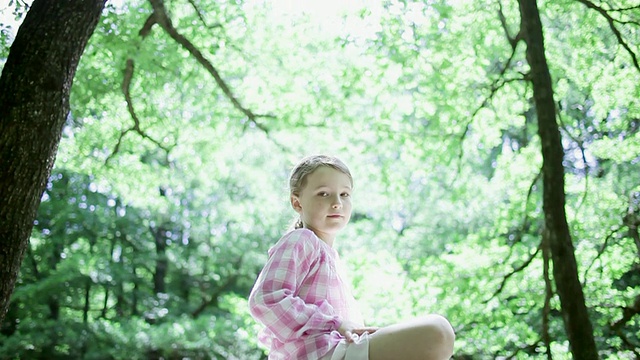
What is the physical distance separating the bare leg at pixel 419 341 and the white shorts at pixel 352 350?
3 centimetres

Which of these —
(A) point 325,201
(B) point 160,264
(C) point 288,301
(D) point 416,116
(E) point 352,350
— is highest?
(B) point 160,264

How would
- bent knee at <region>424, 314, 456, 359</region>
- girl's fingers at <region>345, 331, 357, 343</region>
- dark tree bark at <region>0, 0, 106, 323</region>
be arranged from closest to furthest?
bent knee at <region>424, 314, 456, 359</region>, girl's fingers at <region>345, 331, 357, 343</region>, dark tree bark at <region>0, 0, 106, 323</region>

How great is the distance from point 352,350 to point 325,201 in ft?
1.55

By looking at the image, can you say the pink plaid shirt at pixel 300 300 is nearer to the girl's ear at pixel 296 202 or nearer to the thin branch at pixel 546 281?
the girl's ear at pixel 296 202

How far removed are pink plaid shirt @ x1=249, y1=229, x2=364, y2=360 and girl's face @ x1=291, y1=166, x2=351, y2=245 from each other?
0.08 meters

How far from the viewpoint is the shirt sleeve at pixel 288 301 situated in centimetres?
155

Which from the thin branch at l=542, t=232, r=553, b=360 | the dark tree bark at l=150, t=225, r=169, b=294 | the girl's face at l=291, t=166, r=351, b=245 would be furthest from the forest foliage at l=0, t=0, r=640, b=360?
the dark tree bark at l=150, t=225, r=169, b=294

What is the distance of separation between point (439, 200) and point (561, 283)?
698 centimetres

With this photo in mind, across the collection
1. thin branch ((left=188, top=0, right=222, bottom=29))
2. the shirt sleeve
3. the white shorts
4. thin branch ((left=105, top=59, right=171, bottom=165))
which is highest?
thin branch ((left=188, top=0, right=222, bottom=29))

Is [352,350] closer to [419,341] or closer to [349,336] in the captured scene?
[349,336]

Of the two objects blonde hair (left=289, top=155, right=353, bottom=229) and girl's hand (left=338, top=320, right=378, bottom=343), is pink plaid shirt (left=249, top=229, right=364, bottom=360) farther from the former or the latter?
blonde hair (left=289, top=155, right=353, bottom=229)

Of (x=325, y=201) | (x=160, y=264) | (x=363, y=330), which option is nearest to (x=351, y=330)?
(x=363, y=330)

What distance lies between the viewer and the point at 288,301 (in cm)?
155

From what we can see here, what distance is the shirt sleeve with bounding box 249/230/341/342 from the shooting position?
5.08 feet
